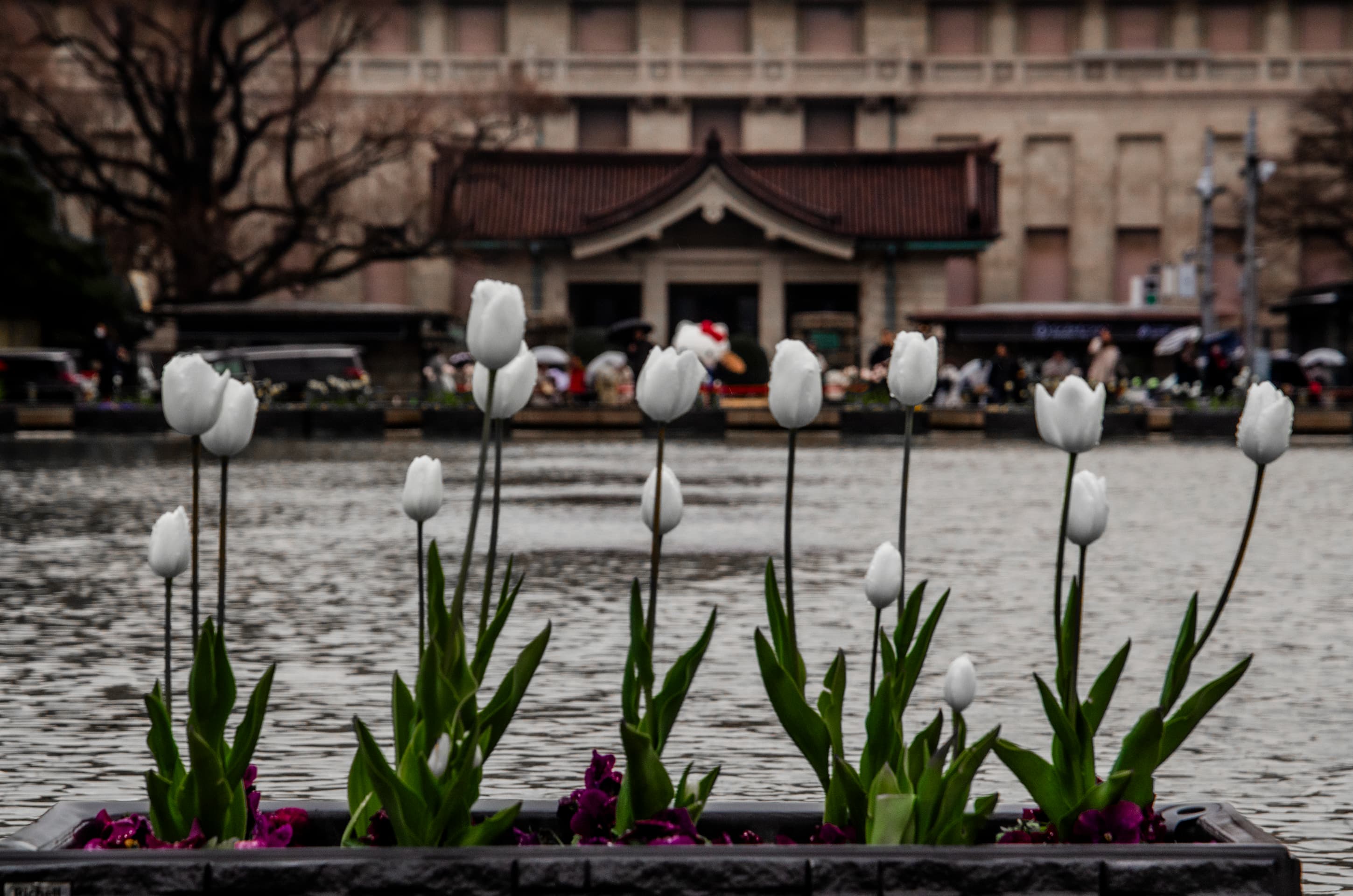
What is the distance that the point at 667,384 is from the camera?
339 cm

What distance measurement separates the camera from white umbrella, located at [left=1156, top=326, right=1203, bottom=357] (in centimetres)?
4675

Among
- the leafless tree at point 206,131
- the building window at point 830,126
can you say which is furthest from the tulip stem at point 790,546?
the building window at point 830,126

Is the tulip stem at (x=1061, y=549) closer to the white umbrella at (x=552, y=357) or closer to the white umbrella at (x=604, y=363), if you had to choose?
the white umbrella at (x=604, y=363)

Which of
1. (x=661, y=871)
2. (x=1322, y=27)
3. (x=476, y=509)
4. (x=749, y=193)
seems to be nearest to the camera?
(x=661, y=871)

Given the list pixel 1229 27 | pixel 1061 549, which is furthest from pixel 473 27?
pixel 1061 549

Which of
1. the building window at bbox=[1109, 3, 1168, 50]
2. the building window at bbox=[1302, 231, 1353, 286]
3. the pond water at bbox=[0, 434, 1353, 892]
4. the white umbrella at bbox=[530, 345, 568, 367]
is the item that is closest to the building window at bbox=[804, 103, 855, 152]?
the building window at bbox=[1109, 3, 1168, 50]

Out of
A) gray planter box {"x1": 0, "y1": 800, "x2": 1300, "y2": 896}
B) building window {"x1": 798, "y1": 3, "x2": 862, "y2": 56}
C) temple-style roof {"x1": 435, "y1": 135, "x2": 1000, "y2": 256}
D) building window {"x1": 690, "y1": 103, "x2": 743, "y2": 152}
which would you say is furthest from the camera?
building window {"x1": 798, "y1": 3, "x2": 862, "y2": 56}

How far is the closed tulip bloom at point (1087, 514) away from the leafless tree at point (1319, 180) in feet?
193

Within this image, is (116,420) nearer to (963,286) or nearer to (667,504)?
(667,504)

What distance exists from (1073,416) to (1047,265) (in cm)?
6286

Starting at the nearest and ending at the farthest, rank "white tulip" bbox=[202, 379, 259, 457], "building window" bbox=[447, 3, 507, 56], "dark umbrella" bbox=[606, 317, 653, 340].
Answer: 1. "white tulip" bbox=[202, 379, 259, 457]
2. "dark umbrella" bbox=[606, 317, 653, 340]
3. "building window" bbox=[447, 3, 507, 56]

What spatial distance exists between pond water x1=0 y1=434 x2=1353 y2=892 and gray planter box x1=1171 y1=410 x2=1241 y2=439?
530 inches

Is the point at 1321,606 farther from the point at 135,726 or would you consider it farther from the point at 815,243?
the point at 815,243

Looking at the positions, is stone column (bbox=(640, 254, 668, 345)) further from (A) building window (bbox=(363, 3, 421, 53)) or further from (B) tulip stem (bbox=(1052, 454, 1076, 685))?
(B) tulip stem (bbox=(1052, 454, 1076, 685))
